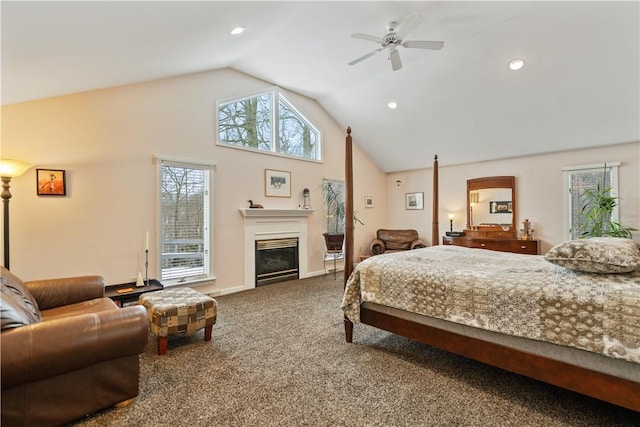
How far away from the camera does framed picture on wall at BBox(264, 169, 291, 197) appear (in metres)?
5.02

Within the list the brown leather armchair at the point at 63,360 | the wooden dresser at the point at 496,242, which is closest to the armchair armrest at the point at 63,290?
the brown leather armchair at the point at 63,360

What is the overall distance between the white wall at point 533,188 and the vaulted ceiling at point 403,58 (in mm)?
230

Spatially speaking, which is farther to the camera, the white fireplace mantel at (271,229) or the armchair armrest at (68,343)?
the white fireplace mantel at (271,229)

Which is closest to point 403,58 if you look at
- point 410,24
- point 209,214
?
point 410,24

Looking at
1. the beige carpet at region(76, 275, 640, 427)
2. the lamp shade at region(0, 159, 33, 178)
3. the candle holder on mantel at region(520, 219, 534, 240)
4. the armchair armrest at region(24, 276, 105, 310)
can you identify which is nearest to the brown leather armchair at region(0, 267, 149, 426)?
the beige carpet at region(76, 275, 640, 427)

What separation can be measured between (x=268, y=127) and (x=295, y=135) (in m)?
0.62

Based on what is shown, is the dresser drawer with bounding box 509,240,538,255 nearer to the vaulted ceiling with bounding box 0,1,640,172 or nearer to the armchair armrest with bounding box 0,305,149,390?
the vaulted ceiling with bounding box 0,1,640,172

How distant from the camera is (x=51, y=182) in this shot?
3.08m

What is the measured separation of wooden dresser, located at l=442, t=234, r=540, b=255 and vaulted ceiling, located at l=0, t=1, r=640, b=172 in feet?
5.11

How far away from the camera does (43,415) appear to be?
1.53m

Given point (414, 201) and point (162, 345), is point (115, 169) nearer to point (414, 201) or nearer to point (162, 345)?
point (162, 345)

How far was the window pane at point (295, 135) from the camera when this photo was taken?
5453 mm

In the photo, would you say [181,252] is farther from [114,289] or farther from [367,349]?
[367,349]

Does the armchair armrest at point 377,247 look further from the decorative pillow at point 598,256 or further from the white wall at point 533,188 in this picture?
the decorative pillow at point 598,256
